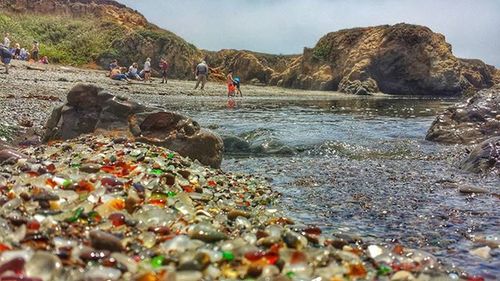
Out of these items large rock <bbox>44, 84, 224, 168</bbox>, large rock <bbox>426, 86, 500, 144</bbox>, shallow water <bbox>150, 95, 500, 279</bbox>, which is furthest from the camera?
large rock <bbox>426, 86, 500, 144</bbox>

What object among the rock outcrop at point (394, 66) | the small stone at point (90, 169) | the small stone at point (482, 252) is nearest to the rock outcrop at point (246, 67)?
the rock outcrop at point (394, 66)

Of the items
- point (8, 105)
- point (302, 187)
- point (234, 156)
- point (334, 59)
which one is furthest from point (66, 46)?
point (302, 187)

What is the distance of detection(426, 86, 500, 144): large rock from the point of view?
46.5 feet

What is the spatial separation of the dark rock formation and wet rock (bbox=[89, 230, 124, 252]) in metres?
8.10

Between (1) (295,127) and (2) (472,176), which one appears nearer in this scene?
(2) (472,176)

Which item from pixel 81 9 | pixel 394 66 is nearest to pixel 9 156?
pixel 394 66

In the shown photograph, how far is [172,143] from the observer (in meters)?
8.56

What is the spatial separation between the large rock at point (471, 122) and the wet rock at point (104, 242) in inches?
518

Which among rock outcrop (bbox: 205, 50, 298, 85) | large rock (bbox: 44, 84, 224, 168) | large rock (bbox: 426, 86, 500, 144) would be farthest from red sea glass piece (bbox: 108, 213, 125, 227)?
rock outcrop (bbox: 205, 50, 298, 85)

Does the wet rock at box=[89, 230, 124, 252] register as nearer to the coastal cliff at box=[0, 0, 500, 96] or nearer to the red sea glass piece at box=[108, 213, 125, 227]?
the red sea glass piece at box=[108, 213, 125, 227]

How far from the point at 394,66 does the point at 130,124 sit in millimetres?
66889

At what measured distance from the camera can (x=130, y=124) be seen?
341 inches

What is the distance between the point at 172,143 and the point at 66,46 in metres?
59.7

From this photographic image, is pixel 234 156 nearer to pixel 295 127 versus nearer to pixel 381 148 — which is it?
pixel 381 148
